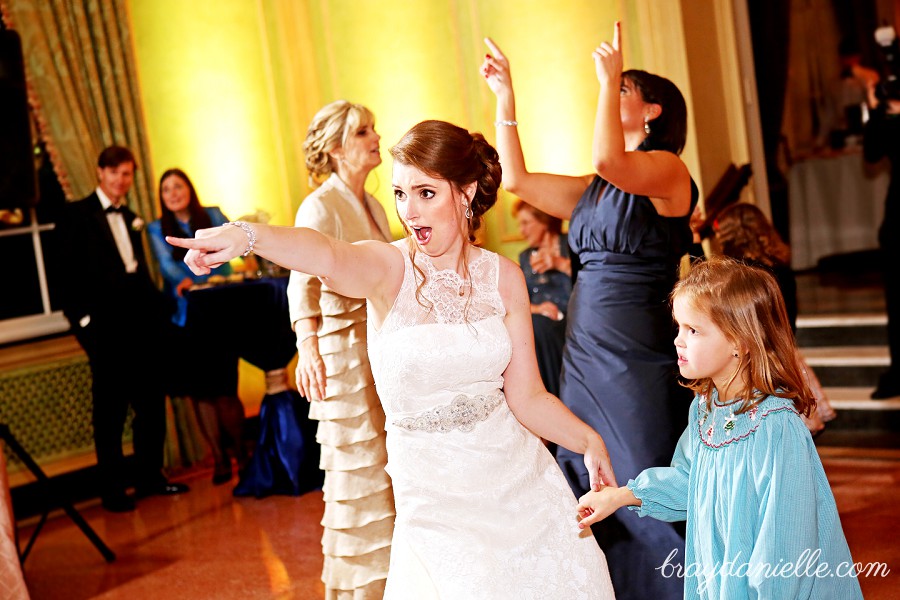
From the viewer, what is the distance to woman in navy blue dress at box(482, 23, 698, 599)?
2.87m

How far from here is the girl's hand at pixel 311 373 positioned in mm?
3150

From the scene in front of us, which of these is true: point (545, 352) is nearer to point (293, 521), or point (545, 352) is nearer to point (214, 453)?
point (293, 521)

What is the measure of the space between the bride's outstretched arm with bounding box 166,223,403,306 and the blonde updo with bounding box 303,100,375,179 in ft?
4.45

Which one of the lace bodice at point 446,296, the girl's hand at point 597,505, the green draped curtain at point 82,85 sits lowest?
the girl's hand at point 597,505

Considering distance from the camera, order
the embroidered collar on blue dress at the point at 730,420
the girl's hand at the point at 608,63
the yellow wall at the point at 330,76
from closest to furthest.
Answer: the embroidered collar on blue dress at the point at 730,420, the girl's hand at the point at 608,63, the yellow wall at the point at 330,76

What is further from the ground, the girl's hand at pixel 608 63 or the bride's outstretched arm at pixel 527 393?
the girl's hand at pixel 608 63

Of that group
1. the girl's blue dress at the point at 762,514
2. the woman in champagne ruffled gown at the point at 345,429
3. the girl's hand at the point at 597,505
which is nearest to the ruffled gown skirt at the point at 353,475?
the woman in champagne ruffled gown at the point at 345,429

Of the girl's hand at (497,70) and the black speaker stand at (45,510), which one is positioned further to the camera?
the black speaker stand at (45,510)

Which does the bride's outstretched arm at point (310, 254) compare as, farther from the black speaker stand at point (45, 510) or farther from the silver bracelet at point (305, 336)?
the black speaker stand at point (45, 510)

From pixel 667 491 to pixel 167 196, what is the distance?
4608mm

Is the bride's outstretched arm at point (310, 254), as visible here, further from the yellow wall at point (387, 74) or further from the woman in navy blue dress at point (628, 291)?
the yellow wall at point (387, 74)

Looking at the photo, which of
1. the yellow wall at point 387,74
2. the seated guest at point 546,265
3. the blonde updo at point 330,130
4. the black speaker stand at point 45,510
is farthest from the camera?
the yellow wall at point 387,74

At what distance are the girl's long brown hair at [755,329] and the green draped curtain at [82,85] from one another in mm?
5041

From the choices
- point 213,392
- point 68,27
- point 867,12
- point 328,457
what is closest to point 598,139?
point 328,457
